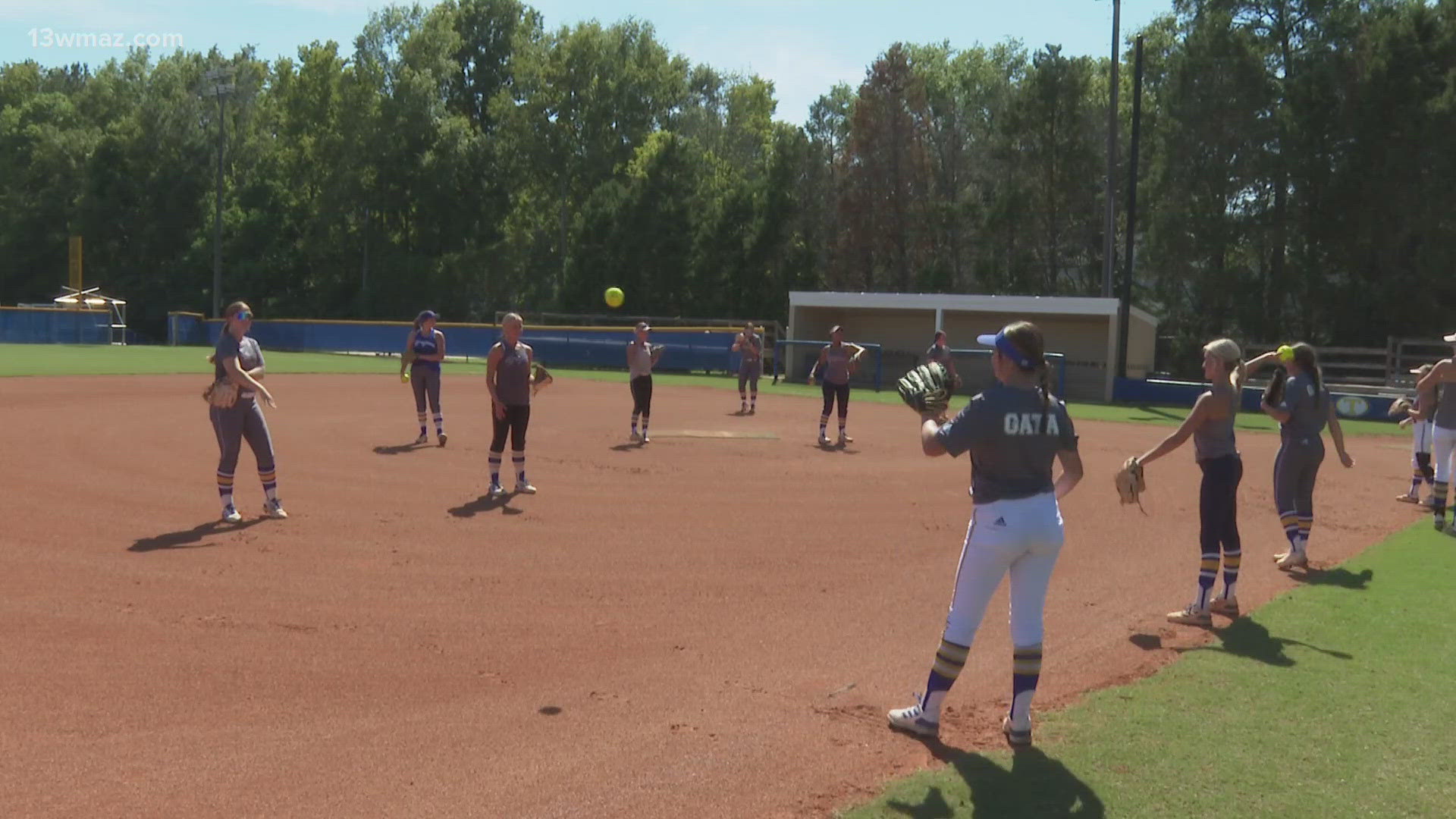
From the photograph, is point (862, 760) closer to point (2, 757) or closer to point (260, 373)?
point (2, 757)

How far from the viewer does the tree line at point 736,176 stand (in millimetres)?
44656

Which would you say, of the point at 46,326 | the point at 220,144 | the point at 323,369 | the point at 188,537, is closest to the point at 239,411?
the point at 188,537

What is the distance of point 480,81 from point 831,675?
245 ft

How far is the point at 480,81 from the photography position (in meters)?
77.2

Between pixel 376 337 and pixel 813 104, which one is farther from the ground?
pixel 813 104

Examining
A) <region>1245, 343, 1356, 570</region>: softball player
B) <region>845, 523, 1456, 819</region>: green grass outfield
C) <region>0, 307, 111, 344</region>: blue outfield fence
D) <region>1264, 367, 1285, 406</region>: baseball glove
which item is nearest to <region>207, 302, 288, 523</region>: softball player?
<region>845, 523, 1456, 819</region>: green grass outfield

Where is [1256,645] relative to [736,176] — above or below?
below

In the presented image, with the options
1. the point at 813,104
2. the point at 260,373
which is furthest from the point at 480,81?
the point at 260,373

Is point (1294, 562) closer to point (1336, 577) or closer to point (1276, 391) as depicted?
point (1336, 577)

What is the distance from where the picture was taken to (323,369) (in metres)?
38.1

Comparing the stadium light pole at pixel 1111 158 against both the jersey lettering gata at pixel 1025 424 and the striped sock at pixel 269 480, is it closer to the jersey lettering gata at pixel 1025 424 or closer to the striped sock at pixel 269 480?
the striped sock at pixel 269 480

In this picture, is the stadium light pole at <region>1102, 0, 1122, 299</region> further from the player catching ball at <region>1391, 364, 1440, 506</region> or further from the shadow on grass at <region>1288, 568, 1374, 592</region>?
the shadow on grass at <region>1288, 568, 1374, 592</region>

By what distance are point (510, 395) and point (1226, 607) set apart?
7.98m

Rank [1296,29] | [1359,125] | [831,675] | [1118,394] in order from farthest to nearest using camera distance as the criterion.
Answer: [1296,29] < [1359,125] < [1118,394] < [831,675]
